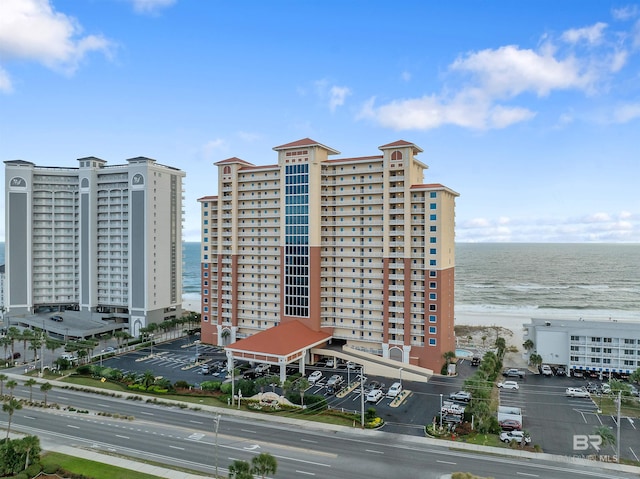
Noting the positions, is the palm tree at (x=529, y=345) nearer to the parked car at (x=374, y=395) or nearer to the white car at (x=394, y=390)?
the white car at (x=394, y=390)

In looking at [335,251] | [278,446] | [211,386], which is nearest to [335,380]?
[211,386]

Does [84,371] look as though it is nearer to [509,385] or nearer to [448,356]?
[448,356]

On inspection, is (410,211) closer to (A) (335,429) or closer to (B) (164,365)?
(A) (335,429)

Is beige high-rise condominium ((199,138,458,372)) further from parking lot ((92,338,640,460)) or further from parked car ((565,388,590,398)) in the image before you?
parked car ((565,388,590,398))

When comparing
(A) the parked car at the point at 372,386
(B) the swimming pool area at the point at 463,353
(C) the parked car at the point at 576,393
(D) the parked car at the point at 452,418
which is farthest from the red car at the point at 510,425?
(B) the swimming pool area at the point at 463,353

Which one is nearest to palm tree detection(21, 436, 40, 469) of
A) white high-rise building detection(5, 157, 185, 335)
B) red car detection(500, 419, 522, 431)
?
red car detection(500, 419, 522, 431)
